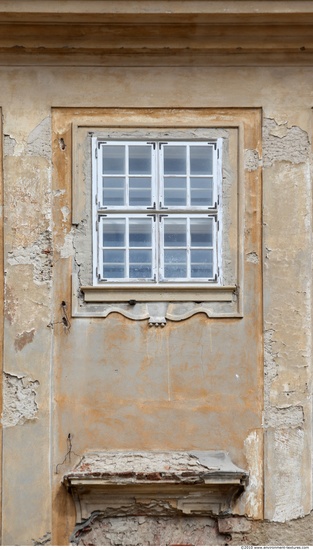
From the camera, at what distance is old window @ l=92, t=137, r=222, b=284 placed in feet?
25.0

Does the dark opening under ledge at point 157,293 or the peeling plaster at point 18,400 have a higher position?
the dark opening under ledge at point 157,293

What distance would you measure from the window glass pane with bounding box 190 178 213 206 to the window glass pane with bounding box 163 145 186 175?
172 millimetres

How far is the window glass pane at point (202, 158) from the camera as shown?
7.68m

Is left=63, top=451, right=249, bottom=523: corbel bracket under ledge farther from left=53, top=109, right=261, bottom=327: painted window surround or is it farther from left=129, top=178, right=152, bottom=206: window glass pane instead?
left=129, top=178, right=152, bottom=206: window glass pane

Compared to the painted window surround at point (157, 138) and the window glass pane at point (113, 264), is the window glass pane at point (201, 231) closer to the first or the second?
the painted window surround at point (157, 138)

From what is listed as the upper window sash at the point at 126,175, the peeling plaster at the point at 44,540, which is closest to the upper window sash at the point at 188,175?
the upper window sash at the point at 126,175

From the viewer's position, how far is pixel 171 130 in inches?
302

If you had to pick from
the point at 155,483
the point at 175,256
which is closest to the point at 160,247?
the point at 175,256

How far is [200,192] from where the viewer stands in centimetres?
767

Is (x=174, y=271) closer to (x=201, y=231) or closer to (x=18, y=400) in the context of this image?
(x=201, y=231)

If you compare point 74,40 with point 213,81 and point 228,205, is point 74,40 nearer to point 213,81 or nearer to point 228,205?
point 213,81

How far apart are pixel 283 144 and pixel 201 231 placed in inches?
42.4

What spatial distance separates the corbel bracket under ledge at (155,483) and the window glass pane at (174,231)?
1.86 m

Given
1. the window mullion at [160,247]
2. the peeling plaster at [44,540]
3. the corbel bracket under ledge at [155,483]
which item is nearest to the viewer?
the corbel bracket under ledge at [155,483]
